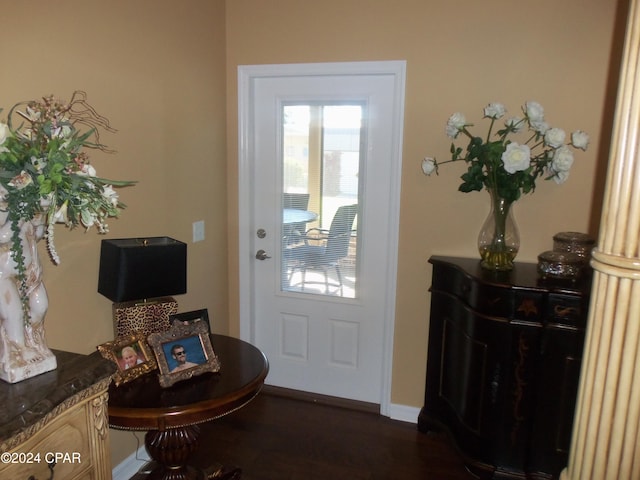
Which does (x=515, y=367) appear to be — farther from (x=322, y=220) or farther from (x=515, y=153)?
(x=322, y=220)

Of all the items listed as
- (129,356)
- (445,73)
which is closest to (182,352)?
(129,356)

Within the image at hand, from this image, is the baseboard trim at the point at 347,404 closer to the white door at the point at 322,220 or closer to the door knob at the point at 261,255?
the white door at the point at 322,220

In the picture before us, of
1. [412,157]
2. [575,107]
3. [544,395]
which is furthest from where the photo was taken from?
[412,157]

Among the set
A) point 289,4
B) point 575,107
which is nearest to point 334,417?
point 575,107

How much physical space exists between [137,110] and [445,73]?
60.1 inches

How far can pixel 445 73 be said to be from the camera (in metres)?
2.56

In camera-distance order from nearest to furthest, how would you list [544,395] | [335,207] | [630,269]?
1. [630,269]
2. [544,395]
3. [335,207]

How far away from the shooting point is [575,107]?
2402 mm

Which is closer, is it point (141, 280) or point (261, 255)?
point (141, 280)

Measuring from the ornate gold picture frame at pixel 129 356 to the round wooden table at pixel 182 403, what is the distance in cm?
3

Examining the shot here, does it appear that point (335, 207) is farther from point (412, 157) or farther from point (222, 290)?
point (222, 290)

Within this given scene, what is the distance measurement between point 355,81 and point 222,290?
1463mm

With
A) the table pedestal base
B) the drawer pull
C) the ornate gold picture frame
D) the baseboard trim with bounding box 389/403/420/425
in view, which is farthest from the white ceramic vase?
the baseboard trim with bounding box 389/403/420/425

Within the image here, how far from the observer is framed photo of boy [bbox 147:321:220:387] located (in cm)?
177
